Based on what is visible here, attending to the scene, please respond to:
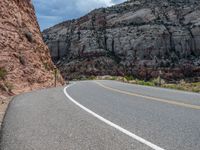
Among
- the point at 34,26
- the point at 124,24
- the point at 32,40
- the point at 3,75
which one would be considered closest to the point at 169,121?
the point at 3,75

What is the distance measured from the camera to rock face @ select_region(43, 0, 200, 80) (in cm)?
9681

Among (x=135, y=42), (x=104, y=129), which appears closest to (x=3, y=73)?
(x=104, y=129)

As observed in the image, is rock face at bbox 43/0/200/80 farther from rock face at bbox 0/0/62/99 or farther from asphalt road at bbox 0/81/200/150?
asphalt road at bbox 0/81/200/150

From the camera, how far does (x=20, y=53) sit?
28438 mm

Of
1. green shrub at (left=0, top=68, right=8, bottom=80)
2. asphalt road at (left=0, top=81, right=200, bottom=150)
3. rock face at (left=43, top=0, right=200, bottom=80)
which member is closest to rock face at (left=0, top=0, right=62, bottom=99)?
green shrub at (left=0, top=68, right=8, bottom=80)

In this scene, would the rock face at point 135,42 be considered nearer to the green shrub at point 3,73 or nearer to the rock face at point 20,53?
the rock face at point 20,53

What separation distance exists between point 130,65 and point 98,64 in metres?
8.86

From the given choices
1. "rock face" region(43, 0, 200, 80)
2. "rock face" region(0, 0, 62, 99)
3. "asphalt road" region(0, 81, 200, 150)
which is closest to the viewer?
"asphalt road" region(0, 81, 200, 150)

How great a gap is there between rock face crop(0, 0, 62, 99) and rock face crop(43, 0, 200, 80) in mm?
57091

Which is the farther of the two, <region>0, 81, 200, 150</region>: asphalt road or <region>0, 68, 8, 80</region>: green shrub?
<region>0, 68, 8, 80</region>: green shrub

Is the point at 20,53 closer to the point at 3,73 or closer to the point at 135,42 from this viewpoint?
the point at 3,73

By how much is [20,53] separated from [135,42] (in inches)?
3144

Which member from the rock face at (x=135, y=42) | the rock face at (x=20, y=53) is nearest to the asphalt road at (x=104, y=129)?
the rock face at (x=20, y=53)

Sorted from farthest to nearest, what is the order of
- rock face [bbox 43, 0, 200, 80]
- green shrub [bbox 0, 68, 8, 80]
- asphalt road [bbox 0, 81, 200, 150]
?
1. rock face [bbox 43, 0, 200, 80]
2. green shrub [bbox 0, 68, 8, 80]
3. asphalt road [bbox 0, 81, 200, 150]
